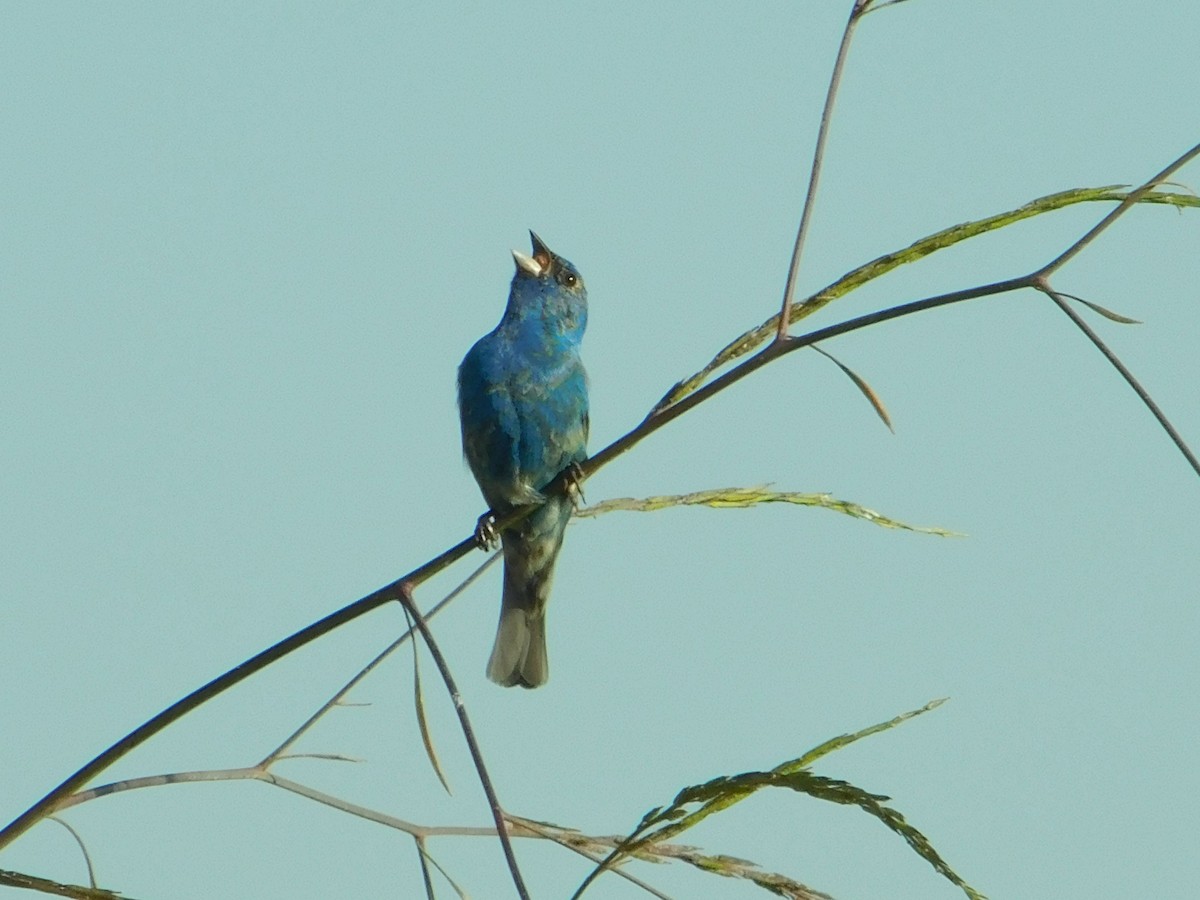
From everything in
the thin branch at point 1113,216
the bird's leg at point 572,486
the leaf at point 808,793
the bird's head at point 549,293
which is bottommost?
the leaf at point 808,793

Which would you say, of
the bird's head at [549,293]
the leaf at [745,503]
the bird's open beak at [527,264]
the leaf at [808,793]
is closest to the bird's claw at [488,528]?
the bird's head at [549,293]

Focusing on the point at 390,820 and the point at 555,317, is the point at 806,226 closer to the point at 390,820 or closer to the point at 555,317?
the point at 390,820

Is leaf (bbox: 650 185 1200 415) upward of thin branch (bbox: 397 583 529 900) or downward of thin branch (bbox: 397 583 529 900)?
upward

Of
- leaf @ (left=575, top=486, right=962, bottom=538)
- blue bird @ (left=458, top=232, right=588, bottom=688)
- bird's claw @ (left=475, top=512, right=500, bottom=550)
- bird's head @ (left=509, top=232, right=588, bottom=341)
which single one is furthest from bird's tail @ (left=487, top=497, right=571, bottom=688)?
leaf @ (left=575, top=486, right=962, bottom=538)

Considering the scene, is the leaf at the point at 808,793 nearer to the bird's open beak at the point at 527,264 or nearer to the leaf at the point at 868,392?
the leaf at the point at 868,392

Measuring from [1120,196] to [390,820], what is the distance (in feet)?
4.75

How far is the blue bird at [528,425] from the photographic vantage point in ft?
20.0

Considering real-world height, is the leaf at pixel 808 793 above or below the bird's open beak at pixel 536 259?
A: below

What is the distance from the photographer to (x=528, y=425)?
6.11m

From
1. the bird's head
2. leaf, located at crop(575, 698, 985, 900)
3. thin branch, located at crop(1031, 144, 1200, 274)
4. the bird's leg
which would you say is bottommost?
leaf, located at crop(575, 698, 985, 900)

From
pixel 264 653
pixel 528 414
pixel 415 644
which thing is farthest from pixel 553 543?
pixel 264 653

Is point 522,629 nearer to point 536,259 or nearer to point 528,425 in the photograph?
point 528,425

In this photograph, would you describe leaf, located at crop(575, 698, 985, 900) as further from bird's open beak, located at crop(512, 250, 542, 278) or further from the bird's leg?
bird's open beak, located at crop(512, 250, 542, 278)

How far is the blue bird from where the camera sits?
6.11 meters
